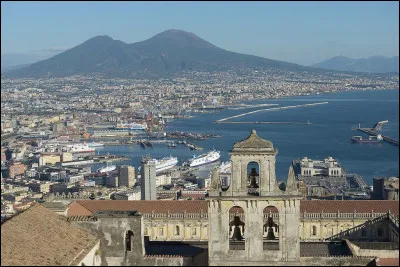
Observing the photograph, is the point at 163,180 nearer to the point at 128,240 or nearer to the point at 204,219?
the point at 204,219

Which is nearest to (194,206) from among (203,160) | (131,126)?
(203,160)

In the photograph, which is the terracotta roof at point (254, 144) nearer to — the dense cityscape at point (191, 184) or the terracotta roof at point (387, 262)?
the dense cityscape at point (191, 184)

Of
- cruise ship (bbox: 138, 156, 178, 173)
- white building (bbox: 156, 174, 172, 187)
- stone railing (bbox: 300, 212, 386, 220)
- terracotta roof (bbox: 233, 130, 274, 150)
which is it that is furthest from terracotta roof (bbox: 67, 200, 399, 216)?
cruise ship (bbox: 138, 156, 178, 173)

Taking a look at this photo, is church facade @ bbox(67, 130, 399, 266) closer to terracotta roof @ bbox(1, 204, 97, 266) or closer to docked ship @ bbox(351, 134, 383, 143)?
terracotta roof @ bbox(1, 204, 97, 266)

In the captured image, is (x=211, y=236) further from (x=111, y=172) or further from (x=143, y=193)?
(x=111, y=172)

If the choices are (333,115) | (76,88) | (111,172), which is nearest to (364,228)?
(111,172)

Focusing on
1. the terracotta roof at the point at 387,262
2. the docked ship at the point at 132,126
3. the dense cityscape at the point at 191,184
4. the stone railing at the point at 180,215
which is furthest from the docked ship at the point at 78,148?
the terracotta roof at the point at 387,262
